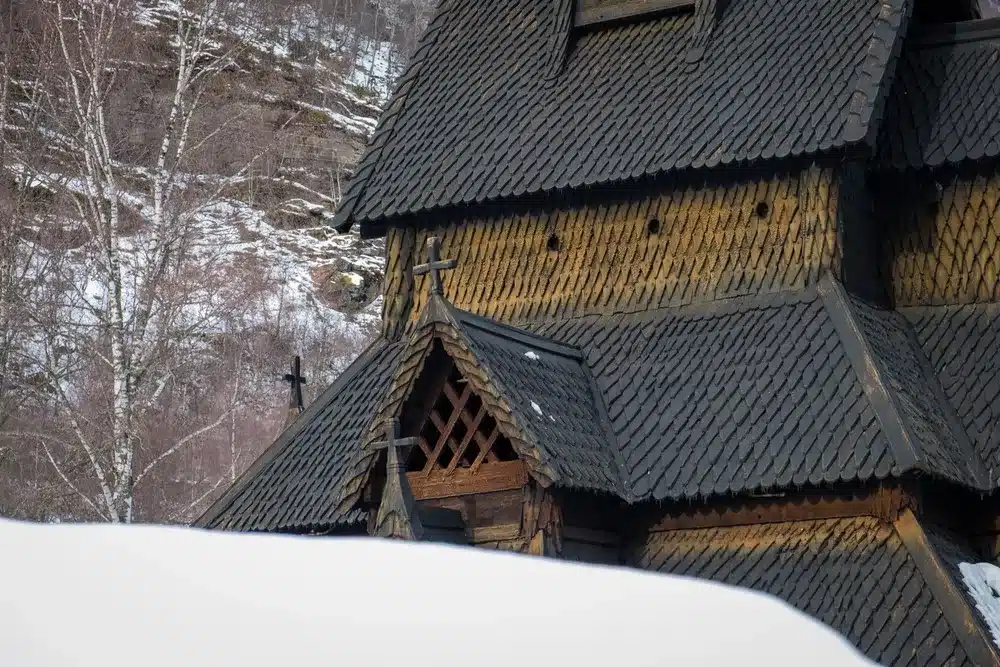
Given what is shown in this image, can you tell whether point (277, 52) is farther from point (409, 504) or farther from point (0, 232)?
point (409, 504)

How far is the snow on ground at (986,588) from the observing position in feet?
35.8

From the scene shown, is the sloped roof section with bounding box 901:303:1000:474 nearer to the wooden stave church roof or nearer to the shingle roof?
the wooden stave church roof

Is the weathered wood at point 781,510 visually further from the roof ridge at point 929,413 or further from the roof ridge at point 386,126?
the roof ridge at point 386,126

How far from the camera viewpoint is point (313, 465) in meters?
13.8

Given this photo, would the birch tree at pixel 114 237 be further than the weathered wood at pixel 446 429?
Yes

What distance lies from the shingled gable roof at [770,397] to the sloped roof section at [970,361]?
0.11 meters

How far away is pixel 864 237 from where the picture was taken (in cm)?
1377

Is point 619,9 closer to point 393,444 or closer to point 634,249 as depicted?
point 634,249

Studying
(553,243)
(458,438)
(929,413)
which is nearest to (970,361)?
(929,413)

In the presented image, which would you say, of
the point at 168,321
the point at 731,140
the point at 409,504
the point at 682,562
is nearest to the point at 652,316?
the point at 731,140

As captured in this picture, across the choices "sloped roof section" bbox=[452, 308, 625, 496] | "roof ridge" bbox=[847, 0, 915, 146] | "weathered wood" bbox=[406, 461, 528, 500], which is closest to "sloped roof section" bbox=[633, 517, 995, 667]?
"sloped roof section" bbox=[452, 308, 625, 496]

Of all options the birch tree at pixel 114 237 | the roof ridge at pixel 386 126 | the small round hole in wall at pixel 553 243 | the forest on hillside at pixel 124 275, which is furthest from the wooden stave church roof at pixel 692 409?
the forest on hillside at pixel 124 275

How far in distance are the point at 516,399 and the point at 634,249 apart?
121 inches

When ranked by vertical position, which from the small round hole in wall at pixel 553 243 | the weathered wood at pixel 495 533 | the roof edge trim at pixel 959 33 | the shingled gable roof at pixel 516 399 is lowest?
the weathered wood at pixel 495 533
